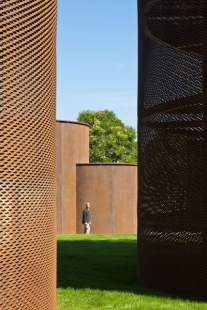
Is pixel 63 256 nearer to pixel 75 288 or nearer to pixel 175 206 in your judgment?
pixel 75 288

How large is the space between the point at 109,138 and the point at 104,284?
53037mm

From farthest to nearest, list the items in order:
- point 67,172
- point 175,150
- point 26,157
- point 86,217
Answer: point 67,172 → point 86,217 → point 175,150 → point 26,157

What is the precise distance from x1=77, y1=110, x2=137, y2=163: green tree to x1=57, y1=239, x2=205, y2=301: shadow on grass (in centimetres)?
4528

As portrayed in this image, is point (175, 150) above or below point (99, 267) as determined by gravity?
above

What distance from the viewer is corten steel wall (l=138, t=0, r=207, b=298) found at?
31.0 ft

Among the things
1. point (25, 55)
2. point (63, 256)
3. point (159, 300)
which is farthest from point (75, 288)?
point (25, 55)

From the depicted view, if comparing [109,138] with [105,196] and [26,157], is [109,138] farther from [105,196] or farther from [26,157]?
[26,157]

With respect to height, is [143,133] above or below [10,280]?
above

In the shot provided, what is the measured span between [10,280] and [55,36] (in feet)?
9.85

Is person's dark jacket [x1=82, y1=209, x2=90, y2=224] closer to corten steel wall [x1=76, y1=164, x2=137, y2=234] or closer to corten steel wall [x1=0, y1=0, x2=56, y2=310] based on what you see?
corten steel wall [x1=76, y1=164, x2=137, y2=234]

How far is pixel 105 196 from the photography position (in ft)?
83.4

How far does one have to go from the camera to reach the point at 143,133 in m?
10.9

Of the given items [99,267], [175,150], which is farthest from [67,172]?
[175,150]

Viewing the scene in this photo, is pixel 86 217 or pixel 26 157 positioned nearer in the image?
pixel 26 157
